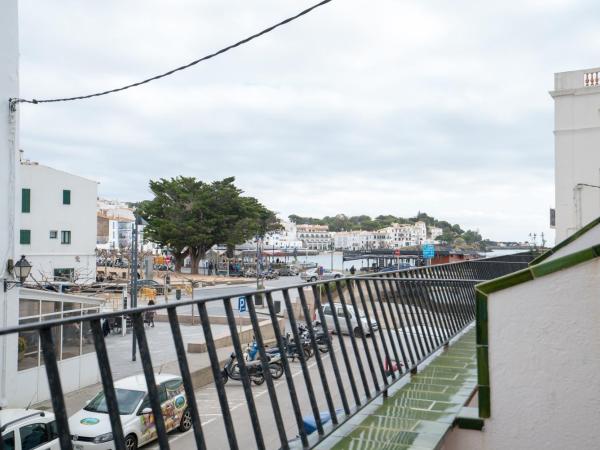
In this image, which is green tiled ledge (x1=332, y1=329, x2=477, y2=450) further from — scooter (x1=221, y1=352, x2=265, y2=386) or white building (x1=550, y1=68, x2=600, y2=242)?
white building (x1=550, y1=68, x2=600, y2=242)

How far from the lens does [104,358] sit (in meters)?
1.82

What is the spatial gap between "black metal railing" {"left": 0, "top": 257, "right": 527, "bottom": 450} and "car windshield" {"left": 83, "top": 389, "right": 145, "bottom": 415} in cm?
14

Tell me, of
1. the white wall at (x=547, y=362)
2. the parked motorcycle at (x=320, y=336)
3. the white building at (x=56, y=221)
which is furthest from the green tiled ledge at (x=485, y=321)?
the white building at (x=56, y=221)

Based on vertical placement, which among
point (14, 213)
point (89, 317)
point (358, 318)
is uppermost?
point (14, 213)

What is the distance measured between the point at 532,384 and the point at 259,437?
1867 mm

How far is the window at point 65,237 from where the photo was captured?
34219mm

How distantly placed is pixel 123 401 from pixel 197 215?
193 ft

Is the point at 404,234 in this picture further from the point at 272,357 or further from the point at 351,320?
the point at 272,357

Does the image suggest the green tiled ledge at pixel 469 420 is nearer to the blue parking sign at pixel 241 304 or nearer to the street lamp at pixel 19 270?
the blue parking sign at pixel 241 304

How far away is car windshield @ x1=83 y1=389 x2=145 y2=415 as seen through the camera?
2.02m

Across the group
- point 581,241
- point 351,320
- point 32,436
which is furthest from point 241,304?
point 581,241

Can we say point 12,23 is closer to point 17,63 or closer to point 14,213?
point 17,63

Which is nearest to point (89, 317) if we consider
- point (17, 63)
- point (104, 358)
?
point (104, 358)

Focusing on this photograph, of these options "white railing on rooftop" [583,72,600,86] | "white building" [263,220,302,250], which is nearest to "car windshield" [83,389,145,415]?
"white railing on rooftop" [583,72,600,86]
